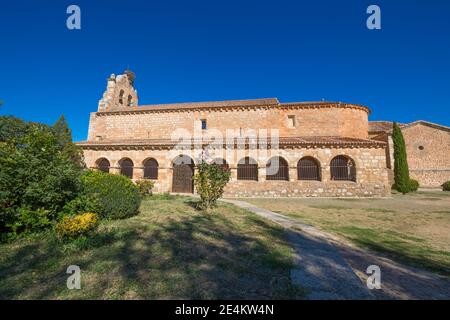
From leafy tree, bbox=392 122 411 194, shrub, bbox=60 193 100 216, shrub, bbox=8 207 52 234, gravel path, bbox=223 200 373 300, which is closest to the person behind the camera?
gravel path, bbox=223 200 373 300

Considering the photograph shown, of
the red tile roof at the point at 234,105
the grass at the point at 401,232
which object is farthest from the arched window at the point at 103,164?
the grass at the point at 401,232

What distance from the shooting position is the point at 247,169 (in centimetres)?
1577

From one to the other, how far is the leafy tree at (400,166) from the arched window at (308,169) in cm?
877

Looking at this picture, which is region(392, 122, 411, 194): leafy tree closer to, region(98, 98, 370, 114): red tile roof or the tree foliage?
region(98, 98, 370, 114): red tile roof

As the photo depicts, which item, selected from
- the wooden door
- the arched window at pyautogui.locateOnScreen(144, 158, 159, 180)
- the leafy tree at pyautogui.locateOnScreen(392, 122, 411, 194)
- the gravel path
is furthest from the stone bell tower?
the leafy tree at pyautogui.locateOnScreen(392, 122, 411, 194)

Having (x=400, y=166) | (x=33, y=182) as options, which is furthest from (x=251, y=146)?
(x=400, y=166)

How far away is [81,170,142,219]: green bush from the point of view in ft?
20.0

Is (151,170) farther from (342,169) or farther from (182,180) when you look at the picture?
(342,169)

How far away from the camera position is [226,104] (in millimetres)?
20422

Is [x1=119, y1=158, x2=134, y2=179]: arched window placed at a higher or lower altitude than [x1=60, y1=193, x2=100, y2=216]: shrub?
higher

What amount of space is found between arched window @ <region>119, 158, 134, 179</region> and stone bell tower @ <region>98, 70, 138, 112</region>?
288 inches
